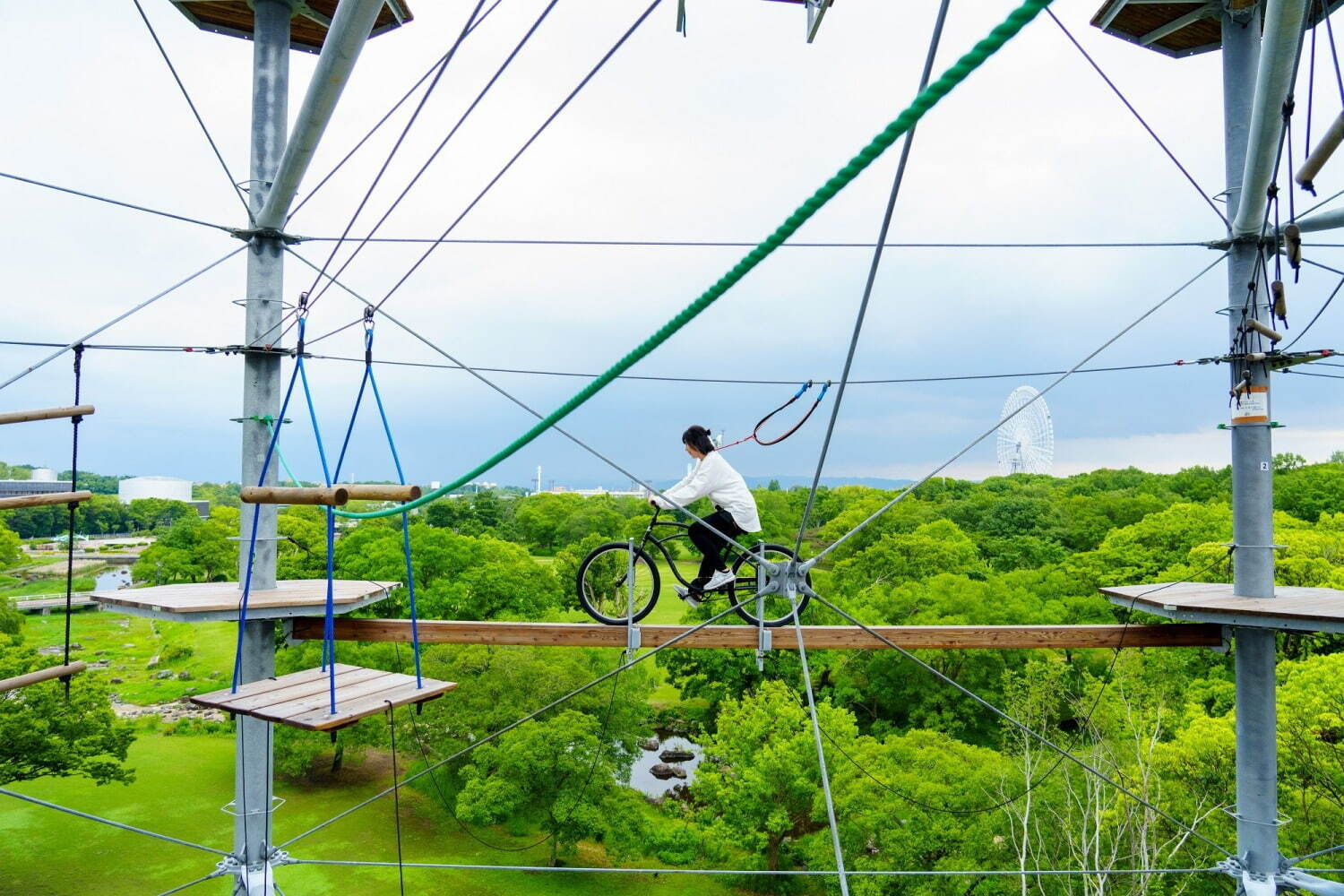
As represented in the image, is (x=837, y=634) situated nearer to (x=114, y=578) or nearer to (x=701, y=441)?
(x=701, y=441)

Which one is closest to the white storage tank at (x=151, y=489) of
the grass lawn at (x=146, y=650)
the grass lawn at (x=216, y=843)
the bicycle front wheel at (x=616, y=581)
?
the grass lawn at (x=146, y=650)

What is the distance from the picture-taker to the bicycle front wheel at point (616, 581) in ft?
15.6

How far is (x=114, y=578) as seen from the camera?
29891 mm

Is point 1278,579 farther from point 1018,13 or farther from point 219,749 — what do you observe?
point 219,749

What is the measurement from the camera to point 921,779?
1026cm

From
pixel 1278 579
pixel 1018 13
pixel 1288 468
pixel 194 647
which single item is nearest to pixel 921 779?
pixel 1278 579

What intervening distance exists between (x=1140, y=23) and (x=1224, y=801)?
30.1 feet

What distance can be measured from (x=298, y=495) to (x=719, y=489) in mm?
2579

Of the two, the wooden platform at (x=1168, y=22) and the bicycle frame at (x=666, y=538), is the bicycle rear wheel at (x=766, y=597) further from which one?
the wooden platform at (x=1168, y=22)

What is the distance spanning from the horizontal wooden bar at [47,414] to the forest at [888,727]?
19.4ft

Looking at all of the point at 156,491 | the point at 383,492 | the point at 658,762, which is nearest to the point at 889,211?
the point at 383,492

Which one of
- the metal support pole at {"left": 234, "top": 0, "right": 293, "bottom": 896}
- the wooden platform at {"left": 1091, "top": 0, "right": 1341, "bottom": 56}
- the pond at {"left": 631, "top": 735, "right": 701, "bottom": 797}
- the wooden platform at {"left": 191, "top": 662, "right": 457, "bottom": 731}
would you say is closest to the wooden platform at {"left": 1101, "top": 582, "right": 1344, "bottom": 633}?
the wooden platform at {"left": 1091, "top": 0, "right": 1341, "bottom": 56}

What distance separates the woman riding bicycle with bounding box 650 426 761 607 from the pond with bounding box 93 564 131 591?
96.9 ft

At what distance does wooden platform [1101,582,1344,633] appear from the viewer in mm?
3552
